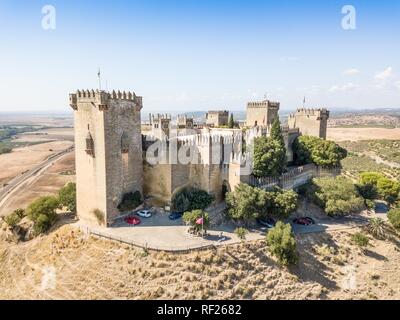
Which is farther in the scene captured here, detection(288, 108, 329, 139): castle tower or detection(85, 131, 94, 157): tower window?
detection(288, 108, 329, 139): castle tower

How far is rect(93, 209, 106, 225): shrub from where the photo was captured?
97.4 feet

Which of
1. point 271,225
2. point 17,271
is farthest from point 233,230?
point 17,271

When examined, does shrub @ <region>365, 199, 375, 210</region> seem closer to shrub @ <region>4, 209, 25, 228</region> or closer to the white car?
the white car

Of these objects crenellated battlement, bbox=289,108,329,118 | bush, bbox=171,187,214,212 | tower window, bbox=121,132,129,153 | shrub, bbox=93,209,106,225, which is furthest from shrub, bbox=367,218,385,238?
shrub, bbox=93,209,106,225

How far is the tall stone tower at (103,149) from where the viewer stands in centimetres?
2911

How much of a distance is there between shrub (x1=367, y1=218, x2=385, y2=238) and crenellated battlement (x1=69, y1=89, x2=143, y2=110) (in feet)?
86.2

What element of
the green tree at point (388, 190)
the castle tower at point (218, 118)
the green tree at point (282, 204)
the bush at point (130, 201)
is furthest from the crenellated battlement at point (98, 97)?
the green tree at point (388, 190)

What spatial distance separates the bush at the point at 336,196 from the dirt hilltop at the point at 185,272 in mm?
4813

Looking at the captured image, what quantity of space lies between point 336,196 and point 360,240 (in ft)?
19.1

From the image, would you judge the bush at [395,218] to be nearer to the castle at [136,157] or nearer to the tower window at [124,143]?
the castle at [136,157]

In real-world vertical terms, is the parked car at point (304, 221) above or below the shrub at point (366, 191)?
below

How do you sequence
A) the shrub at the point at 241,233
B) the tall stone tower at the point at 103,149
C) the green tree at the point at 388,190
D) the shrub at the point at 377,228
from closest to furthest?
the shrub at the point at 241,233 → the tall stone tower at the point at 103,149 → the shrub at the point at 377,228 → the green tree at the point at 388,190

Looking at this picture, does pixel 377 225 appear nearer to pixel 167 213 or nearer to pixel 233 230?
pixel 233 230

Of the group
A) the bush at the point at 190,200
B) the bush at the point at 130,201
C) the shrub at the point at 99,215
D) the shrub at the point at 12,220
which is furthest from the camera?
the shrub at the point at 12,220
